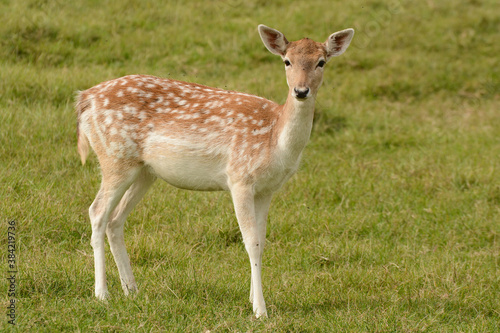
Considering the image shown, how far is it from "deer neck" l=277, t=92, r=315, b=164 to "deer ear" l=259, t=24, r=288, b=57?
437mm

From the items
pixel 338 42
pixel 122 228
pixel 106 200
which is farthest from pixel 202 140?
pixel 338 42

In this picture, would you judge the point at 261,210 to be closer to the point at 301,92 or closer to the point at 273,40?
the point at 301,92

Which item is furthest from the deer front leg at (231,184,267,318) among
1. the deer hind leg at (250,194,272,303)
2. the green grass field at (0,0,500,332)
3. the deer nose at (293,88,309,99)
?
the deer nose at (293,88,309,99)

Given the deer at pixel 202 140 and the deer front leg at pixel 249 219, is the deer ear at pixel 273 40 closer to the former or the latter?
the deer at pixel 202 140

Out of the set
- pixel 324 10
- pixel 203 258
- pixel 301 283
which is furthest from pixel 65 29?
pixel 301 283

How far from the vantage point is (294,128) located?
16.9ft

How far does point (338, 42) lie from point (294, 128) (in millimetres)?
838

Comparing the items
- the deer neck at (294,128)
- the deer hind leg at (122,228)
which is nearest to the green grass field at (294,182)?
the deer hind leg at (122,228)

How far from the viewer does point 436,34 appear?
1209 centimetres

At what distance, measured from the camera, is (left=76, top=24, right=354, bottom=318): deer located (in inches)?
204

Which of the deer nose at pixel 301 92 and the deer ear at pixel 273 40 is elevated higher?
the deer ear at pixel 273 40

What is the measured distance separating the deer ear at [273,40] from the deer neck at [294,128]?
1.43ft

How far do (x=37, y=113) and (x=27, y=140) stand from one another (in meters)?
0.60

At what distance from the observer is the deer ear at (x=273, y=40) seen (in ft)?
17.5
